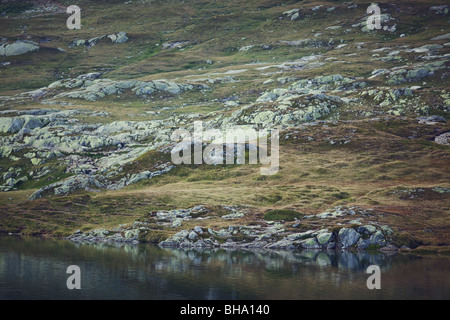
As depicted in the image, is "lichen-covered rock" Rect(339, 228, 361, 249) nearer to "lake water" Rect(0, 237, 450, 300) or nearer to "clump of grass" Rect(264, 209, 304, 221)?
"lake water" Rect(0, 237, 450, 300)

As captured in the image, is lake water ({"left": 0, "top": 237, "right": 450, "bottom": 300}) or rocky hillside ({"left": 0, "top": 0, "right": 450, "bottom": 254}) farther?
rocky hillside ({"left": 0, "top": 0, "right": 450, "bottom": 254})

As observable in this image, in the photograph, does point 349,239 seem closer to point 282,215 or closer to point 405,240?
Result: point 405,240

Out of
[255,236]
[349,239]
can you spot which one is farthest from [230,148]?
[349,239]

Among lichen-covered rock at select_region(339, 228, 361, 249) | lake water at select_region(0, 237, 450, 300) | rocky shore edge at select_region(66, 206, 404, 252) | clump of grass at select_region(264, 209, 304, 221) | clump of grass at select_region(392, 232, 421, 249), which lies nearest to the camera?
lake water at select_region(0, 237, 450, 300)

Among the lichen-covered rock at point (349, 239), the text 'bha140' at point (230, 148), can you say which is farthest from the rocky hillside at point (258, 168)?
the text 'bha140' at point (230, 148)

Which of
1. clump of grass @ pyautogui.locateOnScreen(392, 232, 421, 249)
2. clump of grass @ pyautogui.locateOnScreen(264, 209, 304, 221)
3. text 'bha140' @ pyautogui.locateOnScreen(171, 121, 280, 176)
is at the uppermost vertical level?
text 'bha140' @ pyautogui.locateOnScreen(171, 121, 280, 176)


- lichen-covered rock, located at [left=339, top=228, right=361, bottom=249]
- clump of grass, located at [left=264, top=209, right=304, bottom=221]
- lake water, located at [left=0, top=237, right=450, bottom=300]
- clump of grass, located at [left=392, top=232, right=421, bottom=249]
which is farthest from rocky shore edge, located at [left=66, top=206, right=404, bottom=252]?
lake water, located at [left=0, top=237, right=450, bottom=300]

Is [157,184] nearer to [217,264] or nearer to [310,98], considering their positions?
[217,264]
